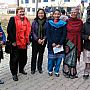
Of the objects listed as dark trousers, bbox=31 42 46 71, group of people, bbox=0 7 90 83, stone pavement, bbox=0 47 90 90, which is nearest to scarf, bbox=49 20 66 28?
group of people, bbox=0 7 90 83

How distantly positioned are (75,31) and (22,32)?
4.23ft

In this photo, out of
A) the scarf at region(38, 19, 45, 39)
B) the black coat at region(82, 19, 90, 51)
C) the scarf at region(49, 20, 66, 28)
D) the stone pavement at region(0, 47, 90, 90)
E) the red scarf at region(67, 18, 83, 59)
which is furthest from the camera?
the scarf at region(38, 19, 45, 39)

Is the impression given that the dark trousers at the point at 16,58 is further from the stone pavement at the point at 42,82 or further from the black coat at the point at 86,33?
the black coat at the point at 86,33

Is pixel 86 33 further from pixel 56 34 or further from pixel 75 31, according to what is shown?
pixel 56 34

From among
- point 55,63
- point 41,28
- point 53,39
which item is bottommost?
point 55,63

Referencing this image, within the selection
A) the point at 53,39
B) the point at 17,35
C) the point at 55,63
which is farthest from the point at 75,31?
the point at 17,35

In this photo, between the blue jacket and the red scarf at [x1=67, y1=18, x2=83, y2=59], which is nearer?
the red scarf at [x1=67, y1=18, x2=83, y2=59]

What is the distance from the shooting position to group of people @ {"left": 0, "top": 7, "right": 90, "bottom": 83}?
7.25m

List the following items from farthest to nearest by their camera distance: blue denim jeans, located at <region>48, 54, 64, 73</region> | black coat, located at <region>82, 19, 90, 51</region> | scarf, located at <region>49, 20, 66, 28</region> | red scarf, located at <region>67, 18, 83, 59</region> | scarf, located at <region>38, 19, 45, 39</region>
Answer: blue denim jeans, located at <region>48, 54, 64, 73</region> → scarf, located at <region>38, 19, 45, 39</region> → scarf, located at <region>49, 20, 66, 28</region> → red scarf, located at <region>67, 18, 83, 59</region> → black coat, located at <region>82, 19, 90, 51</region>

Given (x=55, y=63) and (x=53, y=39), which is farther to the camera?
(x=55, y=63)

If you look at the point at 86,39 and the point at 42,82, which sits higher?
the point at 86,39

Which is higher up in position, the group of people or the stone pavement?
the group of people

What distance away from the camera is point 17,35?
726 centimetres

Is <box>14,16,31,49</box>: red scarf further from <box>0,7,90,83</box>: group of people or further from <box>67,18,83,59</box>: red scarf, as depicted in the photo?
<box>67,18,83,59</box>: red scarf
